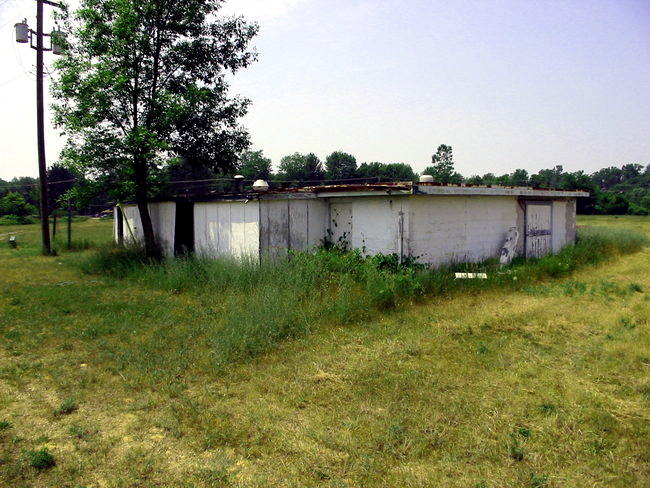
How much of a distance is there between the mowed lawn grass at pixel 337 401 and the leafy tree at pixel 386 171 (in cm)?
4082

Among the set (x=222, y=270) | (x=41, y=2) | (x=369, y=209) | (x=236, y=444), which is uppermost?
(x=41, y=2)

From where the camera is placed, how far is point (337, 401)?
16.2ft

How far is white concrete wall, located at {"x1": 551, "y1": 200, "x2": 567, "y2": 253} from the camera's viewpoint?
51.8 feet

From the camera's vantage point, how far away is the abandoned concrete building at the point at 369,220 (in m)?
10.8

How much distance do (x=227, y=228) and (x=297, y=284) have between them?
431 cm

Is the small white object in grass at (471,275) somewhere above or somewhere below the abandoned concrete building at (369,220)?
below

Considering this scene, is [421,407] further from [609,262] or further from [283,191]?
[609,262]

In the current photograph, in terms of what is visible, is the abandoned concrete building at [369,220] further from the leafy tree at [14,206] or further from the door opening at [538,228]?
the leafy tree at [14,206]

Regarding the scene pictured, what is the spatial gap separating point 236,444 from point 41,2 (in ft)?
63.8

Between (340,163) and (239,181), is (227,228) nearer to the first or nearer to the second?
(239,181)

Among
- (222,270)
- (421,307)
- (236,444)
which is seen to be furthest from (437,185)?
(236,444)

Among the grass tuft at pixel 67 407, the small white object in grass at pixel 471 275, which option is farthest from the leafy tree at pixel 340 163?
the grass tuft at pixel 67 407

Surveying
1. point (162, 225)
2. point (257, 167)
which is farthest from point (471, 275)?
point (257, 167)

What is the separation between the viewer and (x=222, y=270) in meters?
10.2
